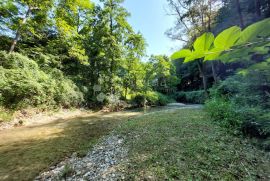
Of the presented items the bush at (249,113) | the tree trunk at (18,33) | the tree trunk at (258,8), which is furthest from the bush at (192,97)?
the tree trunk at (18,33)

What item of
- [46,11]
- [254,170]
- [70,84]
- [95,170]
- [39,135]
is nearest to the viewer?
[254,170]

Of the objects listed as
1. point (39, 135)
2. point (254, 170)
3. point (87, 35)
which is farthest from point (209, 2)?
point (39, 135)

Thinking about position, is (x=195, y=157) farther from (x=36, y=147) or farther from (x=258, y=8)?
(x=258, y=8)

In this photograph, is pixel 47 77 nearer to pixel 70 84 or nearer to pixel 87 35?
pixel 70 84

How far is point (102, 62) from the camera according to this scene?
41.6 ft

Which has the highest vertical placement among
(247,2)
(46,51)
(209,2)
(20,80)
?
(209,2)

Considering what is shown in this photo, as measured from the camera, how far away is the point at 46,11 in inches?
358

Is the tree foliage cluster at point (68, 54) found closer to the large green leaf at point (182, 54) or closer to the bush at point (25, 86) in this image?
the bush at point (25, 86)

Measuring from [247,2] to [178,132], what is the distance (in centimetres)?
792

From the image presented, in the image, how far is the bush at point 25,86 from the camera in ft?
21.4

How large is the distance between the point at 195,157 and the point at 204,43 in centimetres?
287

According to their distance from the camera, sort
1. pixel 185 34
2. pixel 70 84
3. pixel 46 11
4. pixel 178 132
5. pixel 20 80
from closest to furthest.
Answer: pixel 178 132
pixel 20 80
pixel 46 11
pixel 70 84
pixel 185 34

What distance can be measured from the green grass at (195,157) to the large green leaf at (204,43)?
235cm

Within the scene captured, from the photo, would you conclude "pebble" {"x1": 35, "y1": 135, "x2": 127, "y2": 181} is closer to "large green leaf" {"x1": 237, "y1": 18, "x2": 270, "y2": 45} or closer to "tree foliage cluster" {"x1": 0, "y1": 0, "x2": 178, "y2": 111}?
"large green leaf" {"x1": 237, "y1": 18, "x2": 270, "y2": 45}
